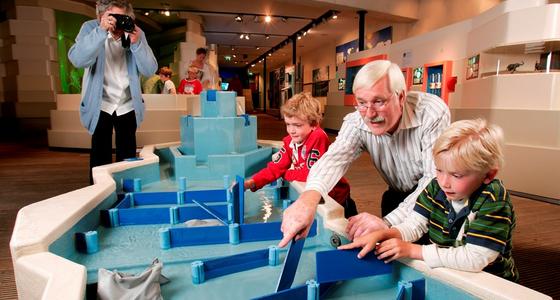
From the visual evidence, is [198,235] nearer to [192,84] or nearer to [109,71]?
[109,71]

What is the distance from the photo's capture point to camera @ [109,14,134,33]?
2061mm

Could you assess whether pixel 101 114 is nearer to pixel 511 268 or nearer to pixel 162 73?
pixel 511 268

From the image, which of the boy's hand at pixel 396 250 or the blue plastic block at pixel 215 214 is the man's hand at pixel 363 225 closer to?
the boy's hand at pixel 396 250

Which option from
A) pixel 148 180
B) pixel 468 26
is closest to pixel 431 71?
pixel 468 26

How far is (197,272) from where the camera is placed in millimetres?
1185

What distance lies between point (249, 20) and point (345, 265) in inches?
421

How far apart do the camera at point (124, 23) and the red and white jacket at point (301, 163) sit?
3.86 ft

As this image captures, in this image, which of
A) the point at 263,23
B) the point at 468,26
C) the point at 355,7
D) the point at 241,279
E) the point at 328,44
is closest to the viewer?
the point at 241,279

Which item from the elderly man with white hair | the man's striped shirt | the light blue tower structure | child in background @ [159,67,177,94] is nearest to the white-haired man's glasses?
the elderly man with white hair

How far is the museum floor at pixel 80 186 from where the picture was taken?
1.79 meters

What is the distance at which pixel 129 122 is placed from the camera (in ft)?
7.77

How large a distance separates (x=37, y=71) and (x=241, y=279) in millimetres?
9175

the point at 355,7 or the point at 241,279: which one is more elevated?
the point at 355,7

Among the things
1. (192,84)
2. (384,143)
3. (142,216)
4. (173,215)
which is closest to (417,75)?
(192,84)
